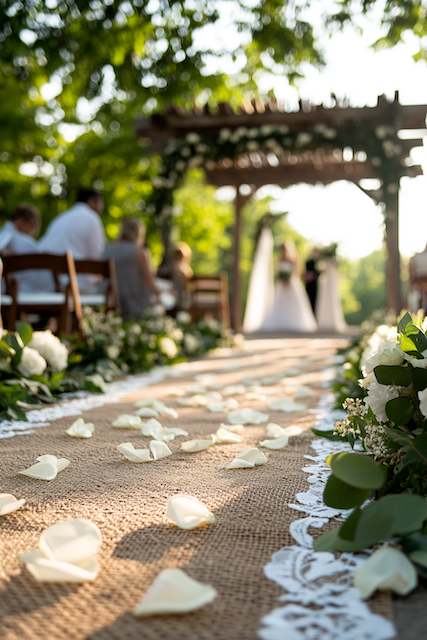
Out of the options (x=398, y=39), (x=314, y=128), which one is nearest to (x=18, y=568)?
(x=398, y=39)

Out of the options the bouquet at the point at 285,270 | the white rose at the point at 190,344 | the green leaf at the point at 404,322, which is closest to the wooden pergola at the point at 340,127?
the bouquet at the point at 285,270

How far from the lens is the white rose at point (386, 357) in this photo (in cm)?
181

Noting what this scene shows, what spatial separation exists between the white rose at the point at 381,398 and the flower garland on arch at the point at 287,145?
10.5 metres

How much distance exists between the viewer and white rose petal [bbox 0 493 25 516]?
5.70ft

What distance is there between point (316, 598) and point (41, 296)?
17.5ft

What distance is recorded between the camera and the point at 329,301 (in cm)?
1873

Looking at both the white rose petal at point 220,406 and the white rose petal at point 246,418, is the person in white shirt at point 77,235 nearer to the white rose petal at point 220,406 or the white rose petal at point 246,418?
the white rose petal at point 220,406

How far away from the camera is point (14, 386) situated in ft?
11.6

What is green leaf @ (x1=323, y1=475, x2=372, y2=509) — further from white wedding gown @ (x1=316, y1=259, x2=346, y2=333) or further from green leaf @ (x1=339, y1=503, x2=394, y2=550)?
white wedding gown @ (x1=316, y1=259, x2=346, y2=333)

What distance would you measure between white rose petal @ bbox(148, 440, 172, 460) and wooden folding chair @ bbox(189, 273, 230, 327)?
9599 mm

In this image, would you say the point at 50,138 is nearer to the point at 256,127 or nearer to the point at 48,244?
the point at 256,127

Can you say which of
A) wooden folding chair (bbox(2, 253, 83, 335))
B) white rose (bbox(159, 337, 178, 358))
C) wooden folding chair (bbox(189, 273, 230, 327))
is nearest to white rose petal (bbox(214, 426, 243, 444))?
wooden folding chair (bbox(2, 253, 83, 335))

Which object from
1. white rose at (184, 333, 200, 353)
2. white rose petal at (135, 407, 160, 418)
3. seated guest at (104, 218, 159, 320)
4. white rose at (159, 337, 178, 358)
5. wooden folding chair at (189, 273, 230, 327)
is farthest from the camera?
wooden folding chair at (189, 273, 230, 327)

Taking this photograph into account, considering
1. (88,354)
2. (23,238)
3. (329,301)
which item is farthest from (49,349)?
(329,301)
